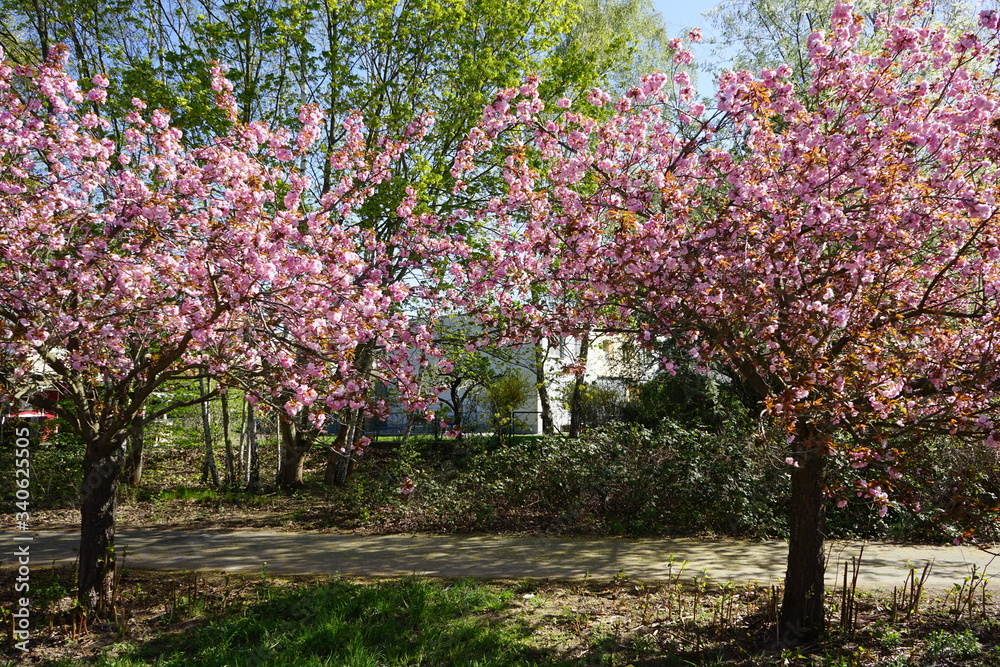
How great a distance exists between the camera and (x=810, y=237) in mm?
4621

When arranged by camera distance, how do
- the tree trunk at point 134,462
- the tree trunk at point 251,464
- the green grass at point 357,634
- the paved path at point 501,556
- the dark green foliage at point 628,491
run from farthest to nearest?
the tree trunk at point 134,462 → the tree trunk at point 251,464 → the dark green foliage at point 628,491 → the paved path at point 501,556 → the green grass at point 357,634

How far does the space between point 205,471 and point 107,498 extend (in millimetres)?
7891

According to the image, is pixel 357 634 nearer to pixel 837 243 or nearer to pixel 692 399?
pixel 837 243

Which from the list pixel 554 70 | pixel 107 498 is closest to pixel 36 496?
pixel 107 498

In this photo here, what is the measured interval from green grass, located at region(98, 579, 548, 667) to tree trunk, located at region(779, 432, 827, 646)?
186 centimetres

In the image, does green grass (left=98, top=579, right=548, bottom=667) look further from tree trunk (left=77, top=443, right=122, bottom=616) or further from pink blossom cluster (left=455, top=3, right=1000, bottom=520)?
pink blossom cluster (left=455, top=3, right=1000, bottom=520)

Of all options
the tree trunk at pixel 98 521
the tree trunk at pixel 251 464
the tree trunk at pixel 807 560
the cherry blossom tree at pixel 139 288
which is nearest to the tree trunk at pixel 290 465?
the tree trunk at pixel 251 464

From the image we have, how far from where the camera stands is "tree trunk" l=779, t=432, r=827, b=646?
4758 millimetres

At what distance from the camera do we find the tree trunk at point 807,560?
4.76m

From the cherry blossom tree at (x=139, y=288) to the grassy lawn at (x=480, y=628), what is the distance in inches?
22.8

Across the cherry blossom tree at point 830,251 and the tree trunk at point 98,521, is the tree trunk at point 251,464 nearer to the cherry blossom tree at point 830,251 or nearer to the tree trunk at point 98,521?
the tree trunk at point 98,521

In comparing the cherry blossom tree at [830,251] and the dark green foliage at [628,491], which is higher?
the cherry blossom tree at [830,251]

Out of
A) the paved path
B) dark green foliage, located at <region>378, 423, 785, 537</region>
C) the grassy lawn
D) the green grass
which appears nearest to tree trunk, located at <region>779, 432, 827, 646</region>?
the grassy lawn

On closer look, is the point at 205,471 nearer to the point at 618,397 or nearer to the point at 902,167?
the point at 618,397
